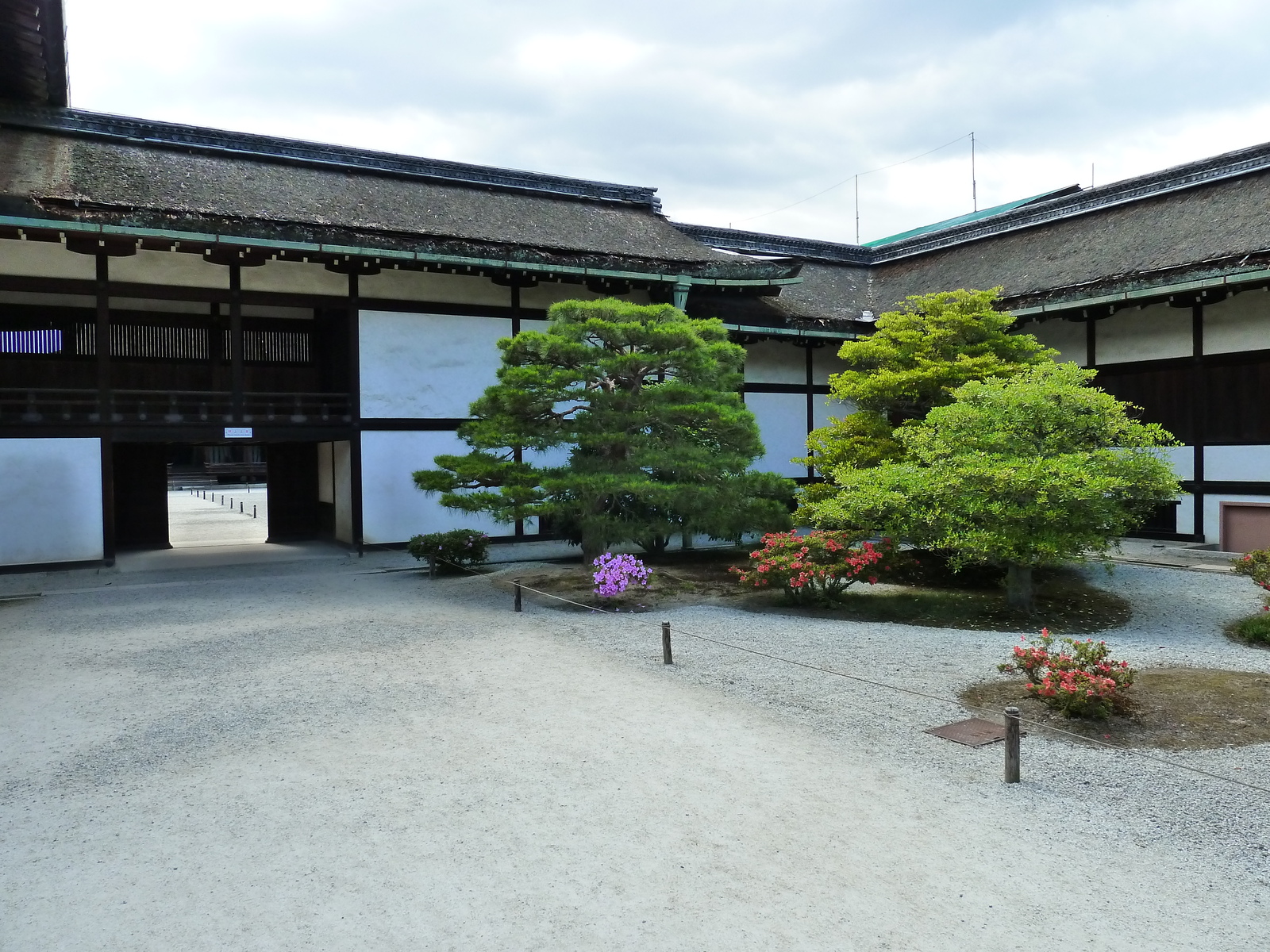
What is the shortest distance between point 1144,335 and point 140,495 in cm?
2081

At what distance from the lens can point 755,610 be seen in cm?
1130

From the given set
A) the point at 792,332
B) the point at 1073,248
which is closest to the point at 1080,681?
the point at 792,332

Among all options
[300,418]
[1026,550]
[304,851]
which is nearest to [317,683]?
[304,851]

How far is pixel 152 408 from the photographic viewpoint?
17391 millimetres

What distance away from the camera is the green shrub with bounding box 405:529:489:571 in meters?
14.4

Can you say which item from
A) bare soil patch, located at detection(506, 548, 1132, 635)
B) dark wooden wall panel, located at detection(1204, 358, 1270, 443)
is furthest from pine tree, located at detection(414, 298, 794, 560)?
dark wooden wall panel, located at detection(1204, 358, 1270, 443)

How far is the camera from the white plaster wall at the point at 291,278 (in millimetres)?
15805

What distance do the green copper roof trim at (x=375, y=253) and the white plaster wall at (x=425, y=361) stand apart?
1392mm

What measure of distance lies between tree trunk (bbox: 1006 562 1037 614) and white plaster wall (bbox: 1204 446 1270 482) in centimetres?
784

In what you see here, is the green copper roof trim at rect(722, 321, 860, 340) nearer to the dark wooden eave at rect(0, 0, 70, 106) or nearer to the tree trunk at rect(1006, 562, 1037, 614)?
the tree trunk at rect(1006, 562, 1037, 614)

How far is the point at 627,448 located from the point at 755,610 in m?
3.35

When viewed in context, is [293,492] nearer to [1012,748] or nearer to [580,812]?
[580,812]

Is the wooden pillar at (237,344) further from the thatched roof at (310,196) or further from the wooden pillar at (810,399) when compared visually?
the wooden pillar at (810,399)

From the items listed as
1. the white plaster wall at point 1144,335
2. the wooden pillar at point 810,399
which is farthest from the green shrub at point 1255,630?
the wooden pillar at point 810,399
